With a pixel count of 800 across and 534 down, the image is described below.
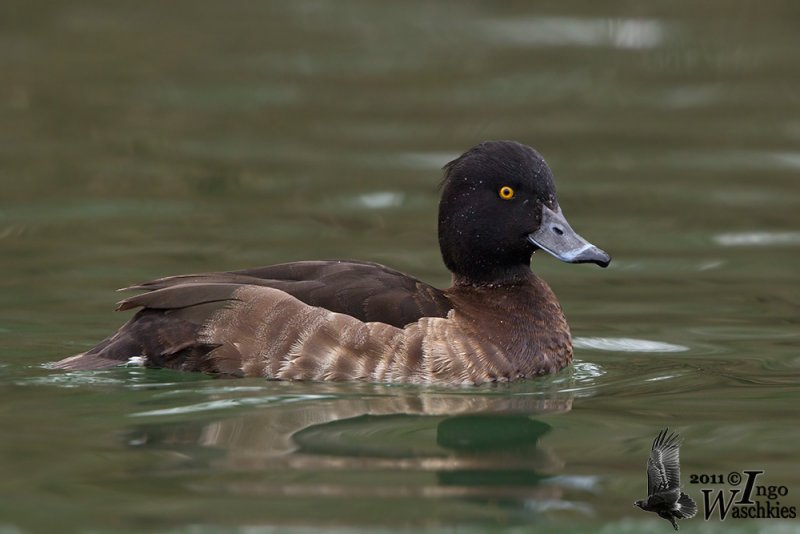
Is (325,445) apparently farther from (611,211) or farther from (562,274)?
(611,211)

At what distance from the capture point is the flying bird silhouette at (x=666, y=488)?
5.43 m

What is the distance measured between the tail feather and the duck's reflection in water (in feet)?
1.14

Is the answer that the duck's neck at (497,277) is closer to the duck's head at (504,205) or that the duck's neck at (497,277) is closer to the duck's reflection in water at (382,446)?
the duck's head at (504,205)

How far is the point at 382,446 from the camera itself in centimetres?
611

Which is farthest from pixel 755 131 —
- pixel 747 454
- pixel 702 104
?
pixel 747 454

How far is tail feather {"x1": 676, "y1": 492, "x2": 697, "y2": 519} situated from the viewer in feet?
17.8

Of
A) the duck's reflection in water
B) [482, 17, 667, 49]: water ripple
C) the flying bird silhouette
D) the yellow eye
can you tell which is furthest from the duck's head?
[482, 17, 667, 49]: water ripple

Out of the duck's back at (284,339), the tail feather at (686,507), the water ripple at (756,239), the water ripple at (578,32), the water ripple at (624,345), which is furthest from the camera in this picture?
the water ripple at (578,32)

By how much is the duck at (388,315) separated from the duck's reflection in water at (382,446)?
210 mm

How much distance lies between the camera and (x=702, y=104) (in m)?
14.3

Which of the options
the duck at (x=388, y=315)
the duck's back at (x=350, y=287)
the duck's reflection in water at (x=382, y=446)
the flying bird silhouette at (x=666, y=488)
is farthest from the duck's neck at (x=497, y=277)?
the flying bird silhouette at (x=666, y=488)

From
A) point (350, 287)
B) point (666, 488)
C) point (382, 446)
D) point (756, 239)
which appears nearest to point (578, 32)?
point (756, 239)

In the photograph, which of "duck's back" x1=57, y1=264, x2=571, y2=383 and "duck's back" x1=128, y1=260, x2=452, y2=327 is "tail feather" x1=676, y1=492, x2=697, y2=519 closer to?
"duck's back" x1=57, y1=264, x2=571, y2=383

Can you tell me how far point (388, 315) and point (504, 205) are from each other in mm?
854
